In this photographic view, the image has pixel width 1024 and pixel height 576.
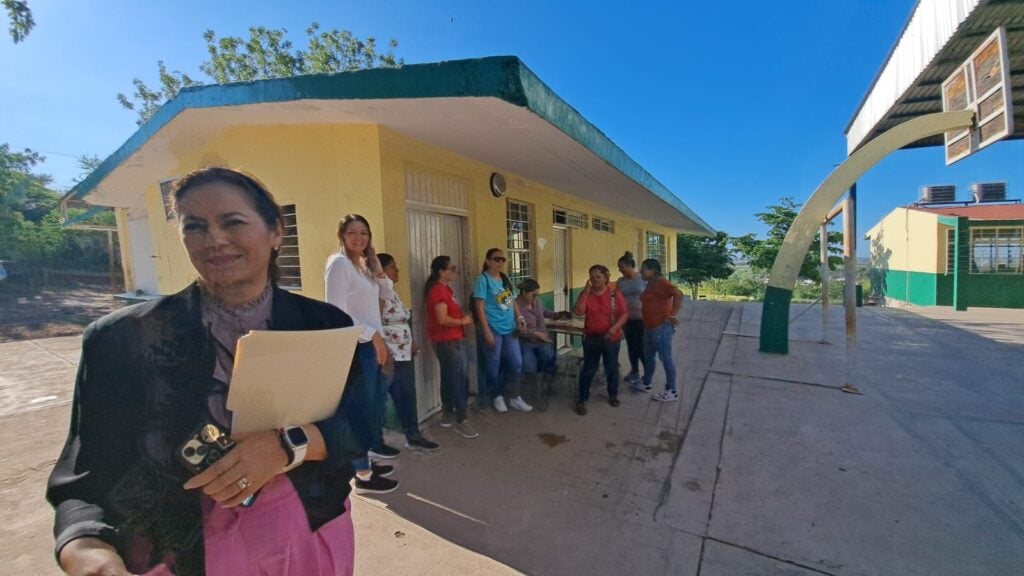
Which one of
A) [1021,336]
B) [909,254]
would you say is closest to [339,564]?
[1021,336]

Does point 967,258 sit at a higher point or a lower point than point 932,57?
lower

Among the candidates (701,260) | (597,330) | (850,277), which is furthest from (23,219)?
(701,260)

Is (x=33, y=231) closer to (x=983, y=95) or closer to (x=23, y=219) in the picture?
(x=23, y=219)

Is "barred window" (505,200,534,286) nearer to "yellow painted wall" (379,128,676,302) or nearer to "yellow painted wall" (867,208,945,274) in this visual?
"yellow painted wall" (379,128,676,302)

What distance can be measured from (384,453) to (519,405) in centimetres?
155

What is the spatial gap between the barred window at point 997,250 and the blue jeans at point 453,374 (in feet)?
59.1

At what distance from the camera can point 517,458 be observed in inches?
136

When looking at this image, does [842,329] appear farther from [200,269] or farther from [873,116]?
[200,269]

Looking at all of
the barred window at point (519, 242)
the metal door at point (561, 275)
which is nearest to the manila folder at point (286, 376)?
the barred window at point (519, 242)

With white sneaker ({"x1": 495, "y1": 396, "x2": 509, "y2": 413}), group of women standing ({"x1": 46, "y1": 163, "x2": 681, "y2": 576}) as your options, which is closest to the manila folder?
group of women standing ({"x1": 46, "y1": 163, "x2": 681, "y2": 576})

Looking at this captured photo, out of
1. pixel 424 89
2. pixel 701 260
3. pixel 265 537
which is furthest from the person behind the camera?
pixel 701 260

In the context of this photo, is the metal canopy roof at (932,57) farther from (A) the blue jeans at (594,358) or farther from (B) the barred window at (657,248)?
(B) the barred window at (657,248)

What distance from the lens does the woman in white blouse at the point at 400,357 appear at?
3367 millimetres

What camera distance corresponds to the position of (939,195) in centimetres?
1967
